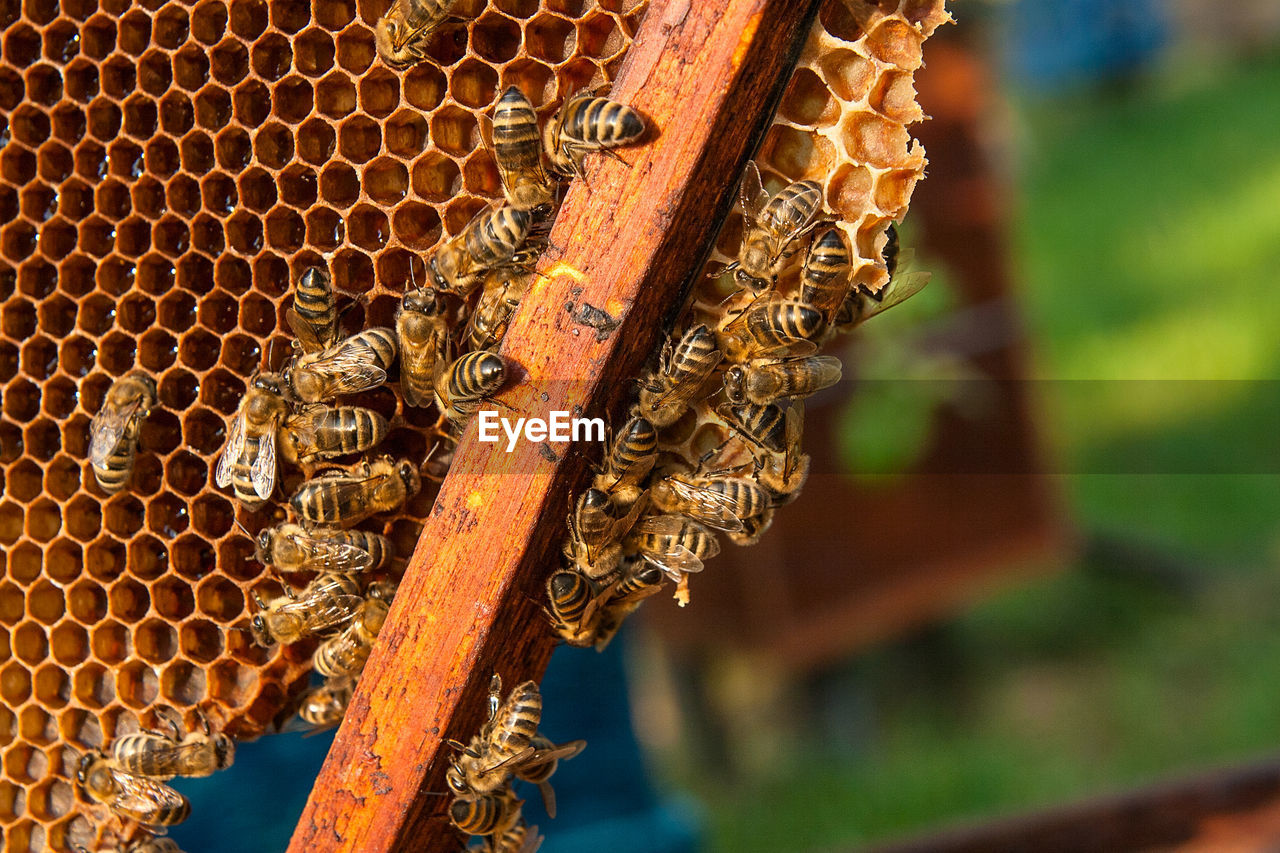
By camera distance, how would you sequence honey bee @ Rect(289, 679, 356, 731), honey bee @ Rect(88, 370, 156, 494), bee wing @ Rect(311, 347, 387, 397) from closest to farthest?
bee wing @ Rect(311, 347, 387, 397), honey bee @ Rect(88, 370, 156, 494), honey bee @ Rect(289, 679, 356, 731)

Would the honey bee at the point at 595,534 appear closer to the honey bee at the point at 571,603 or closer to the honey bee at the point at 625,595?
the honey bee at the point at 571,603

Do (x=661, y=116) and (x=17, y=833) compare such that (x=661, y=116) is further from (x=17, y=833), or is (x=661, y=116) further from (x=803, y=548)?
(x=803, y=548)

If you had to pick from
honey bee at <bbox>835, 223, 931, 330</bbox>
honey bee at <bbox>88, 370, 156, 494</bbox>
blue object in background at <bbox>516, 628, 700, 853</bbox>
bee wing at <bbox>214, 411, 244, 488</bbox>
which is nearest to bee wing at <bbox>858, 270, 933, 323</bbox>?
honey bee at <bbox>835, 223, 931, 330</bbox>

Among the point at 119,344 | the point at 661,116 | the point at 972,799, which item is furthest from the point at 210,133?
the point at 972,799

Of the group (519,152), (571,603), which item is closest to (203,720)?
(571,603)

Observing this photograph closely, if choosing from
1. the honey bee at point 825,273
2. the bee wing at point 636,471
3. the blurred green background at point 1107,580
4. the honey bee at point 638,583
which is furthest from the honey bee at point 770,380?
the blurred green background at point 1107,580

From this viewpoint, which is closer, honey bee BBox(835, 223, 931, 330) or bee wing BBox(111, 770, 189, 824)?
honey bee BBox(835, 223, 931, 330)

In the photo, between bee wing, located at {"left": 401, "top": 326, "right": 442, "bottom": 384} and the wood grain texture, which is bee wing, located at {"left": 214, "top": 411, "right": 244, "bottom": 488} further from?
the wood grain texture

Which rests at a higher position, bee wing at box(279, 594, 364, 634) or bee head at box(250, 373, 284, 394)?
bee head at box(250, 373, 284, 394)
